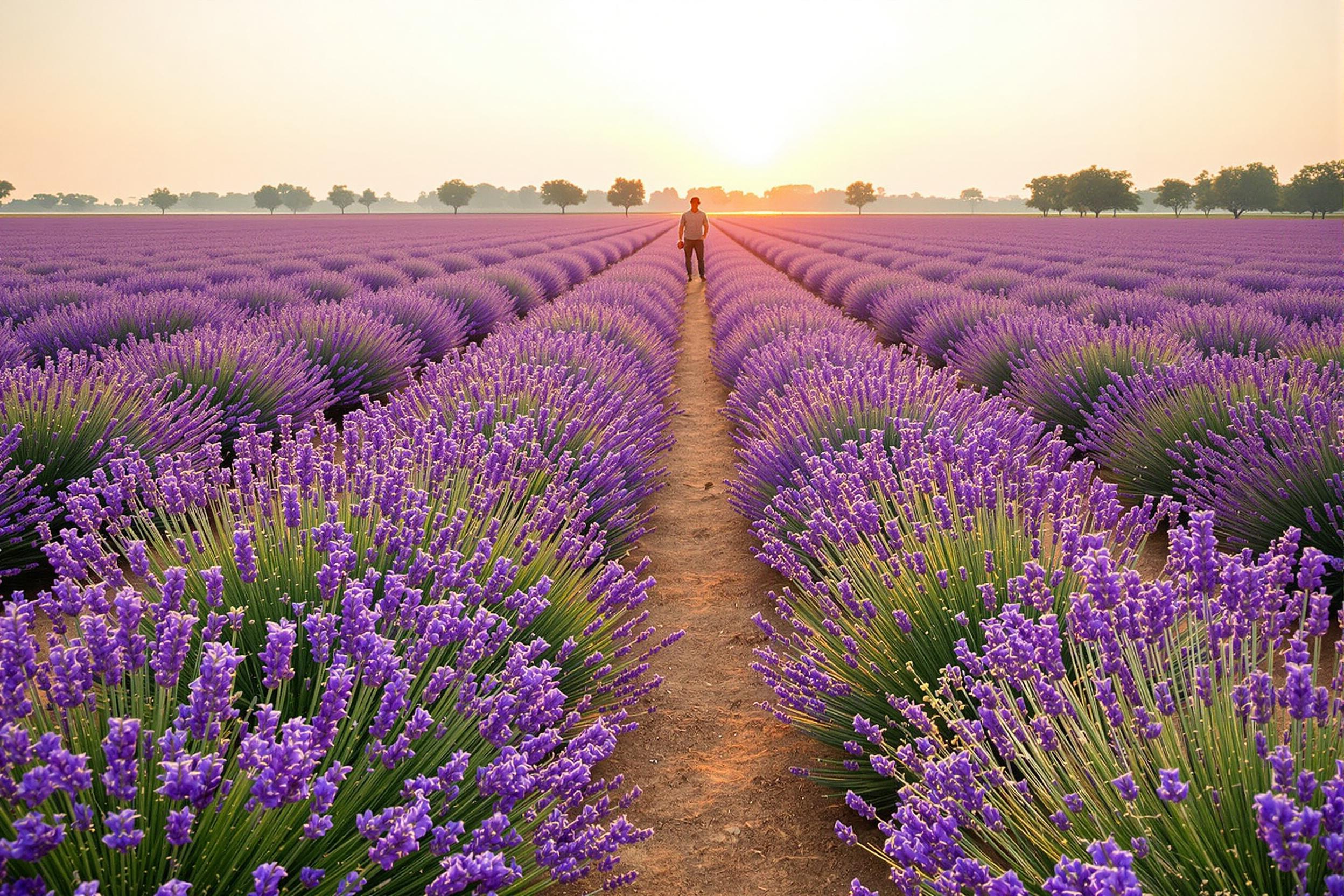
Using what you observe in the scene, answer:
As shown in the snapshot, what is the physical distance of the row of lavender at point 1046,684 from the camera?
3.83 feet

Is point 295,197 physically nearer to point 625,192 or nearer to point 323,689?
point 625,192

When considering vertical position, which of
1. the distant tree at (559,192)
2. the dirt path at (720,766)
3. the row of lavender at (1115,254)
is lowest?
the dirt path at (720,766)

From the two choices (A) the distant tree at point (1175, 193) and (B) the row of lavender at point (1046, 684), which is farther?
(A) the distant tree at point (1175, 193)

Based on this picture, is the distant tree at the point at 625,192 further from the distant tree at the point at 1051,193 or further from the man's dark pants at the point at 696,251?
the man's dark pants at the point at 696,251

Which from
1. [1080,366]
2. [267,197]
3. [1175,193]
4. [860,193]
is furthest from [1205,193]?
[267,197]

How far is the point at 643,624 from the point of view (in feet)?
10.9

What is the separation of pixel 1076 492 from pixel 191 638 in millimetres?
2613

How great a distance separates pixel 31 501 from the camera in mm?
3367

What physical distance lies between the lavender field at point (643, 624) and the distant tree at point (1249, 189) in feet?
240

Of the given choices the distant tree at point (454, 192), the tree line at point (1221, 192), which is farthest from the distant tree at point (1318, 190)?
the distant tree at point (454, 192)

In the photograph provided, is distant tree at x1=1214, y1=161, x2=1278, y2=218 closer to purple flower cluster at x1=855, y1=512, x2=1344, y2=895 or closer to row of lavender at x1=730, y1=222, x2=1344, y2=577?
row of lavender at x1=730, y1=222, x2=1344, y2=577

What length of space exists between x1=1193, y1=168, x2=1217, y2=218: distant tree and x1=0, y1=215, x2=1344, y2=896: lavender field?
3037 inches

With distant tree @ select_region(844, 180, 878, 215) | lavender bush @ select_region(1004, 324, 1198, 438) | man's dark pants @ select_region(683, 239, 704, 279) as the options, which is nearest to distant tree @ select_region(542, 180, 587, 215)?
distant tree @ select_region(844, 180, 878, 215)

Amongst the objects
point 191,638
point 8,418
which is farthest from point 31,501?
point 191,638
